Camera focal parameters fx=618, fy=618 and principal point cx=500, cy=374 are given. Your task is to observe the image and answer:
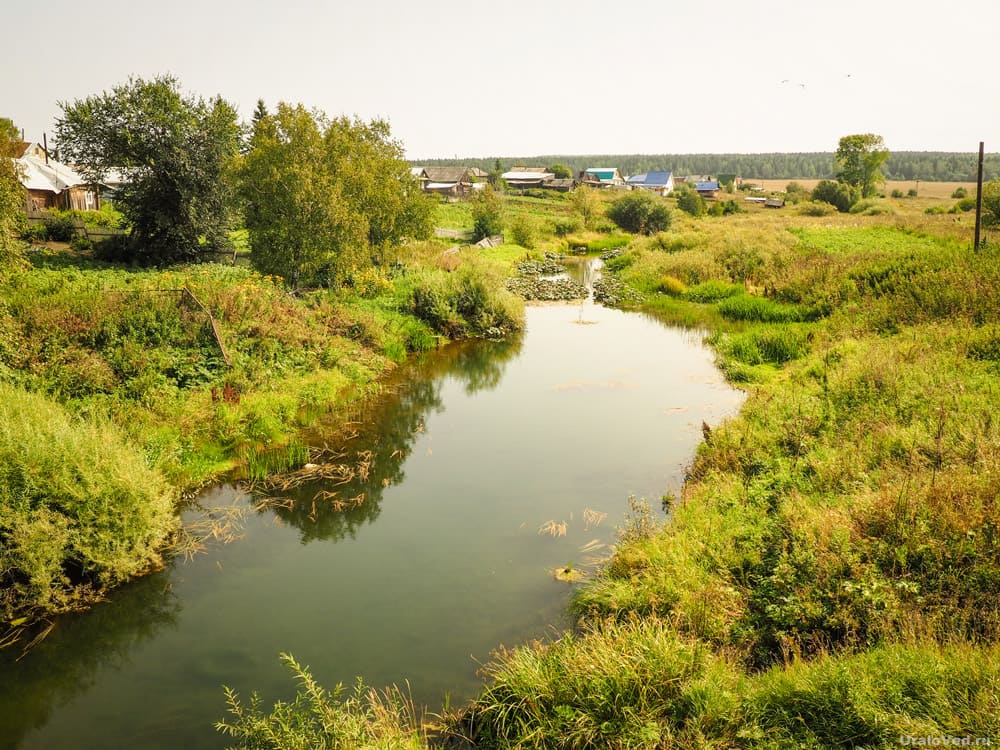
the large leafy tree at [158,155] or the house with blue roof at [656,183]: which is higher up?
the house with blue roof at [656,183]

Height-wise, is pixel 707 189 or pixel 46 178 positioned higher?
pixel 707 189

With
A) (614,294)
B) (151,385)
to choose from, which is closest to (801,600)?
(151,385)

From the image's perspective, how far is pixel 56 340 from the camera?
1262 centimetres

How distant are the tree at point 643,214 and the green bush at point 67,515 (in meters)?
52.4

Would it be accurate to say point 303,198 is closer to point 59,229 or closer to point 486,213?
point 59,229

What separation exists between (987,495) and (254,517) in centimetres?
1022

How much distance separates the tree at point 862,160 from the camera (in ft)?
263

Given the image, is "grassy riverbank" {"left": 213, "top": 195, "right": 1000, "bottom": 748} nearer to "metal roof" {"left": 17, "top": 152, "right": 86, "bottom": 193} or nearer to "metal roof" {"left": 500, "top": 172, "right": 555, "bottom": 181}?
"metal roof" {"left": 17, "top": 152, "right": 86, "bottom": 193}

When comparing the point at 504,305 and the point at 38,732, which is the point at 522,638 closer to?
the point at 38,732

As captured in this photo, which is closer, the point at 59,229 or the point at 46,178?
the point at 59,229

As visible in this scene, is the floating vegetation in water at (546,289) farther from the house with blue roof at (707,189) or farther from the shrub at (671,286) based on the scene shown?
the house with blue roof at (707,189)

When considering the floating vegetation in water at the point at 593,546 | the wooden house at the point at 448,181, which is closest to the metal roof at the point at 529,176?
the wooden house at the point at 448,181

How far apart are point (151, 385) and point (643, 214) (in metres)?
50.0

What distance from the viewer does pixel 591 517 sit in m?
10.1
